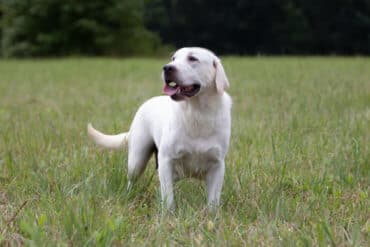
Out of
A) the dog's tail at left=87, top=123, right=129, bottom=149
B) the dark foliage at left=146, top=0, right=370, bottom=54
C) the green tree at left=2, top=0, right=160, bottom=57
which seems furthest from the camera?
the dark foliage at left=146, top=0, right=370, bottom=54

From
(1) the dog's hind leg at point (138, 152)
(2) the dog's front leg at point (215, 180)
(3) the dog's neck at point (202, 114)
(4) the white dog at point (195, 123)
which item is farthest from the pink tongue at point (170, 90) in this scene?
(1) the dog's hind leg at point (138, 152)

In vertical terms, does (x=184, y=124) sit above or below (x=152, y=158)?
above

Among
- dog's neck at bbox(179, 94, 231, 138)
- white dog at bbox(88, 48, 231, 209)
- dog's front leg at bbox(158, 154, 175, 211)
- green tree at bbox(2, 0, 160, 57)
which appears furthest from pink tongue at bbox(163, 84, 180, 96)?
green tree at bbox(2, 0, 160, 57)

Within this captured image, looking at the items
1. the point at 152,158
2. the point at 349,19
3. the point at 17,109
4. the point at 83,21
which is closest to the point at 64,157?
the point at 152,158

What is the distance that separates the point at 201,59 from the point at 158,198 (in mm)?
842

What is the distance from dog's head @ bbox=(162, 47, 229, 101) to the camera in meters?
3.23

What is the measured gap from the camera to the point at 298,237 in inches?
95.3

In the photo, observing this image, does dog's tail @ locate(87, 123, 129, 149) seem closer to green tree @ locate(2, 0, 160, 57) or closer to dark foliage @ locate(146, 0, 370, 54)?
green tree @ locate(2, 0, 160, 57)

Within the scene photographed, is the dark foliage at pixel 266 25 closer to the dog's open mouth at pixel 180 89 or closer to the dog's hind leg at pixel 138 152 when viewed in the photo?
the dog's hind leg at pixel 138 152

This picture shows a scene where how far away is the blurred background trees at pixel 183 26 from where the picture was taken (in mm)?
29438

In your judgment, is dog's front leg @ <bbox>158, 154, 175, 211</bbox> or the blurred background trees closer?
dog's front leg @ <bbox>158, 154, 175, 211</bbox>

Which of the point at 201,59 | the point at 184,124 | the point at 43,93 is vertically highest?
the point at 201,59

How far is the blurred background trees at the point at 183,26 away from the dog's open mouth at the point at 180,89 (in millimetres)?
26170

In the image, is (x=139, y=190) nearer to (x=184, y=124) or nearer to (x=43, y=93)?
(x=184, y=124)
